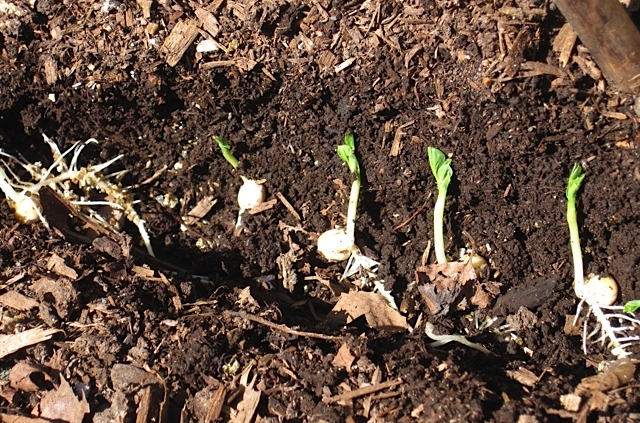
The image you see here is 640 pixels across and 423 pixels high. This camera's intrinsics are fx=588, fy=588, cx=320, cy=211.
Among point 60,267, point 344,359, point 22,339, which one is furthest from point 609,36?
point 22,339

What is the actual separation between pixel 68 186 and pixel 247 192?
0.72 m

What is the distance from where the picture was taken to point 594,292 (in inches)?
80.5

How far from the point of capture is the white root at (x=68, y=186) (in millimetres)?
2217

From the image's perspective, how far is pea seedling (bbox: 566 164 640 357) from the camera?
199 cm

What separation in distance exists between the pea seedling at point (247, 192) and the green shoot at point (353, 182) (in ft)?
1.22

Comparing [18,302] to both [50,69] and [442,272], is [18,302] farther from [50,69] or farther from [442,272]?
[442,272]

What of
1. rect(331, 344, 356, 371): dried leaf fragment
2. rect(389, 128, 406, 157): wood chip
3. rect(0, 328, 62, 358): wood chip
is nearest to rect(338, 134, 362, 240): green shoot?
rect(389, 128, 406, 157): wood chip

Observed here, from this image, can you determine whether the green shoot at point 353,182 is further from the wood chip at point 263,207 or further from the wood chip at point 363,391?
the wood chip at point 363,391

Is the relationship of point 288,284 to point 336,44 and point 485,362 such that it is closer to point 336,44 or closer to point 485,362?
point 485,362

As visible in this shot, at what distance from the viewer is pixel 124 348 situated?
173 centimetres

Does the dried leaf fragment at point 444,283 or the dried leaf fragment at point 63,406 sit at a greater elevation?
the dried leaf fragment at point 63,406

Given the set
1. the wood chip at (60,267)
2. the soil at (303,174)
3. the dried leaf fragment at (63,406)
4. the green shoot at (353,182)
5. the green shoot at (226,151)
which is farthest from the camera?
the green shoot at (226,151)

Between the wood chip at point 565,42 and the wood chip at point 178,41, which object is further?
the wood chip at point 178,41

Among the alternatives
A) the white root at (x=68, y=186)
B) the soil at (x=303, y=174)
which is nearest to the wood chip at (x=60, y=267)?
the soil at (x=303, y=174)
